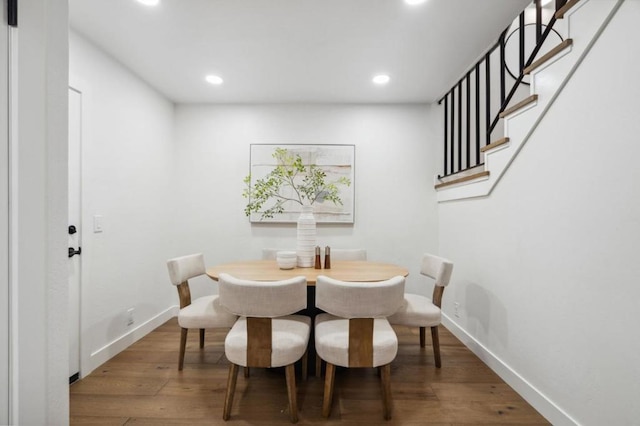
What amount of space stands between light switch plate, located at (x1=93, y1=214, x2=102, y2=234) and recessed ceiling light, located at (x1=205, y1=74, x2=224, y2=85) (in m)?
1.58

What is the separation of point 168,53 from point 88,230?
1.55 meters

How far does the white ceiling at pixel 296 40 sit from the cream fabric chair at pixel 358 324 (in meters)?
1.72

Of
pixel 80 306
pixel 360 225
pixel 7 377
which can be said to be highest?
pixel 360 225

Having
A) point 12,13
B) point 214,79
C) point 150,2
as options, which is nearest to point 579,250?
point 12,13

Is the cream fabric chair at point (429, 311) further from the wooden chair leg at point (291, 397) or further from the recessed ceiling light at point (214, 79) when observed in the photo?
the recessed ceiling light at point (214, 79)

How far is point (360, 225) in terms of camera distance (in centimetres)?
352

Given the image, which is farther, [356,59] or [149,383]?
[356,59]

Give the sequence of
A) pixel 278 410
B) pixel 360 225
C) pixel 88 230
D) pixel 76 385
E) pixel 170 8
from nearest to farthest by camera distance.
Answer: pixel 278 410, pixel 170 8, pixel 76 385, pixel 88 230, pixel 360 225

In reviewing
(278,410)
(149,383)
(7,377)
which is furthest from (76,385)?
(7,377)

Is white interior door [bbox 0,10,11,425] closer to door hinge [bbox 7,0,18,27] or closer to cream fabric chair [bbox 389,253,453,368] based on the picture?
door hinge [bbox 7,0,18,27]

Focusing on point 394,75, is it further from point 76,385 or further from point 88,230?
point 76,385

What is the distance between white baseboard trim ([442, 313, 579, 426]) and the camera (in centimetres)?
163

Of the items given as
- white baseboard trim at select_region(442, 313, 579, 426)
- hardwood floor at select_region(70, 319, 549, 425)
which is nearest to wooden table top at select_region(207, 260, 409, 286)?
hardwood floor at select_region(70, 319, 549, 425)

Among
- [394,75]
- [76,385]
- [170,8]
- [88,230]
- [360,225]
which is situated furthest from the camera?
[360,225]
